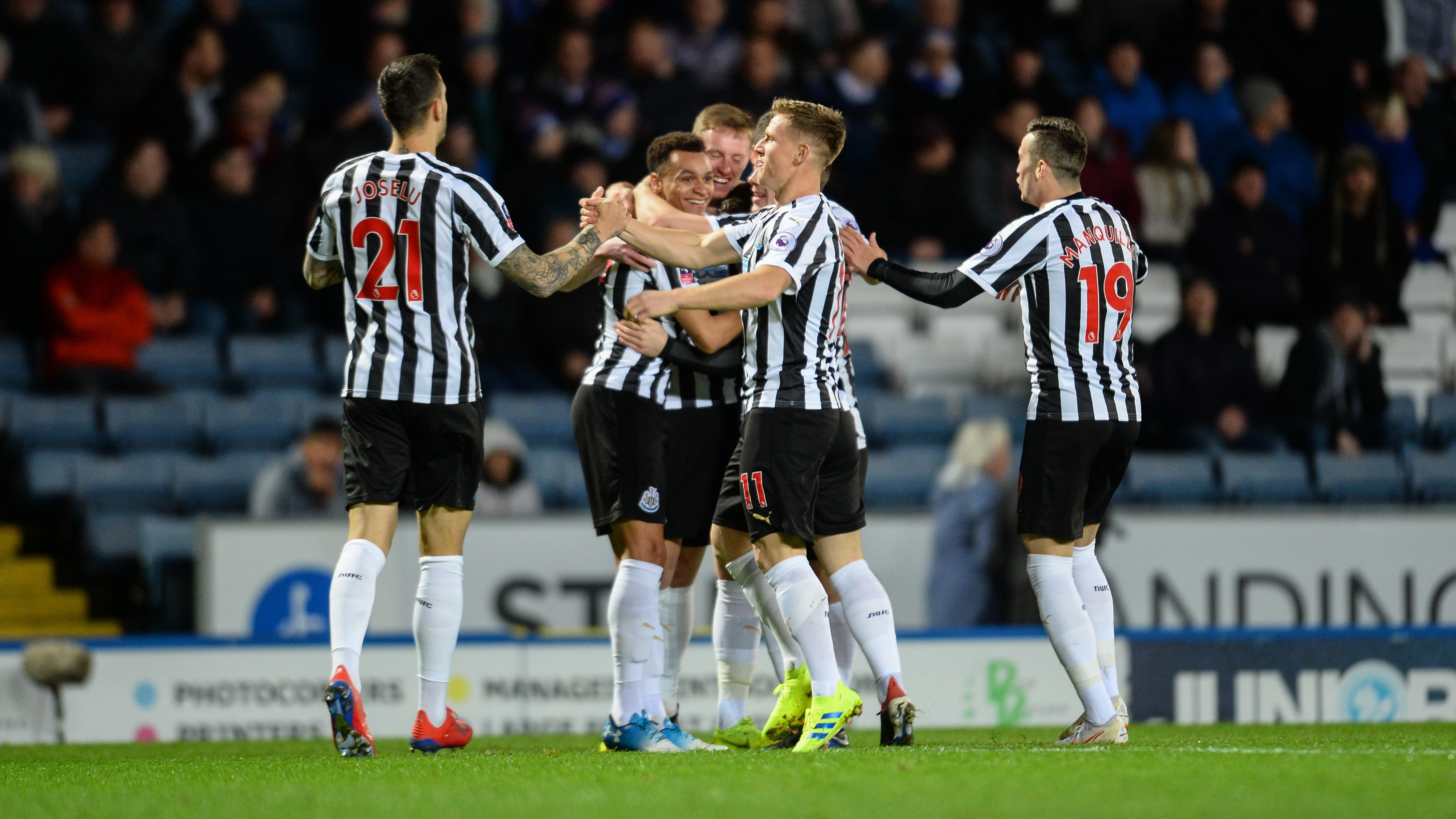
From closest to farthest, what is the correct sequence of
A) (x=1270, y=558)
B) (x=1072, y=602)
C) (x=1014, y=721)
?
(x=1072, y=602) → (x=1014, y=721) → (x=1270, y=558)

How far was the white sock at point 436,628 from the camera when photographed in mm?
5766

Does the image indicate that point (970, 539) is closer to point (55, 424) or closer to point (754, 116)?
point (754, 116)

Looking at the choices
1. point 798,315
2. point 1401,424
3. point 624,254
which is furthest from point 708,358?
point 1401,424

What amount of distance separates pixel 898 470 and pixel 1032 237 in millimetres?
5580

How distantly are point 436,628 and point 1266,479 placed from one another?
285 inches

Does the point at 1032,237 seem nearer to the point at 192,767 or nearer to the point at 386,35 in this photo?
the point at 192,767

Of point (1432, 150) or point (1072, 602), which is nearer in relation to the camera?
point (1072, 602)

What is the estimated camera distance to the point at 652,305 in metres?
5.54

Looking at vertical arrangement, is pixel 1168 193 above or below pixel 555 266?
above

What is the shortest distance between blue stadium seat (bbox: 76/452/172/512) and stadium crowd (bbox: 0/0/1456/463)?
25.6 inches

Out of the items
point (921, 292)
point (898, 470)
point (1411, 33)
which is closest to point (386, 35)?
point (898, 470)

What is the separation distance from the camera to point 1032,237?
5879 mm

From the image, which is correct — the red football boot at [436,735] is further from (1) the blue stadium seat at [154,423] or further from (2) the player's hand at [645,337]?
(1) the blue stadium seat at [154,423]

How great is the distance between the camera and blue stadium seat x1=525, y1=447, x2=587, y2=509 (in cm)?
1099
